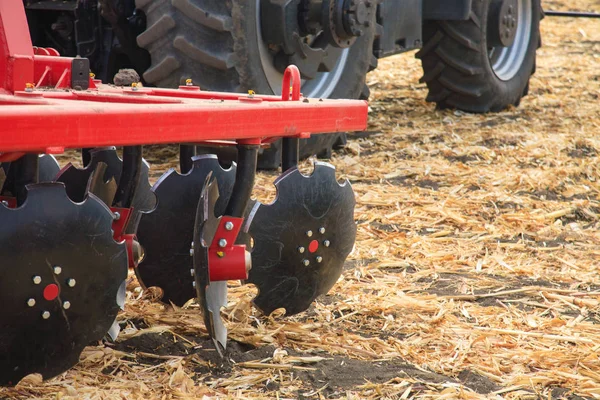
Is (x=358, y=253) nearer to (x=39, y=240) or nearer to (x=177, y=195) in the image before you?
(x=177, y=195)

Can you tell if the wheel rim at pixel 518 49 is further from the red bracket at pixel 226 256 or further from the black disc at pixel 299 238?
the red bracket at pixel 226 256

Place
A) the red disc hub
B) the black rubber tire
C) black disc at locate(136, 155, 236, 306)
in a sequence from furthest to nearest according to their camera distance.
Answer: the black rubber tire → black disc at locate(136, 155, 236, 306) → the red disc hub

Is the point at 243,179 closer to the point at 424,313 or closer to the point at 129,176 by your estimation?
the point at 129,176

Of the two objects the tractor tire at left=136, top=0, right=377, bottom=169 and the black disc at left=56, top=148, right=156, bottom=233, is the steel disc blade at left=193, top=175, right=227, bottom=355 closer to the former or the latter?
the black disc at left=56, top=148, right=156, bottom=233

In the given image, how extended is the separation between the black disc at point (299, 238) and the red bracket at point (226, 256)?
0.26ft

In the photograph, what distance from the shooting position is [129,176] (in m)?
2.57

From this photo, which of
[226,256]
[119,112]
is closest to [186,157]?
[226,256]

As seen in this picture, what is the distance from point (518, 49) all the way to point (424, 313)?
183 inches

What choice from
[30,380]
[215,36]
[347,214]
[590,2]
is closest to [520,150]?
[215,36]

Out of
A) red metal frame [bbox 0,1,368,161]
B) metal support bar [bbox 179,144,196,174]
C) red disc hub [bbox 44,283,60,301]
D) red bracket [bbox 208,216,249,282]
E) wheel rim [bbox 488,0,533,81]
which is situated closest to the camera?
red metal frame [bbox 0,1,368,161]

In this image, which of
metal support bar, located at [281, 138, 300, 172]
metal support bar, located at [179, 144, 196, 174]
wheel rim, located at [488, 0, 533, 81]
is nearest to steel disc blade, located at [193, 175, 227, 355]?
metal support bar, located at [281, 138, 300, 172]

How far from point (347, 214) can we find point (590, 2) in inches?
559

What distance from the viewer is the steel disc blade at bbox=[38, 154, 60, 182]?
2.78m

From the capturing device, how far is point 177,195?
2604mm
